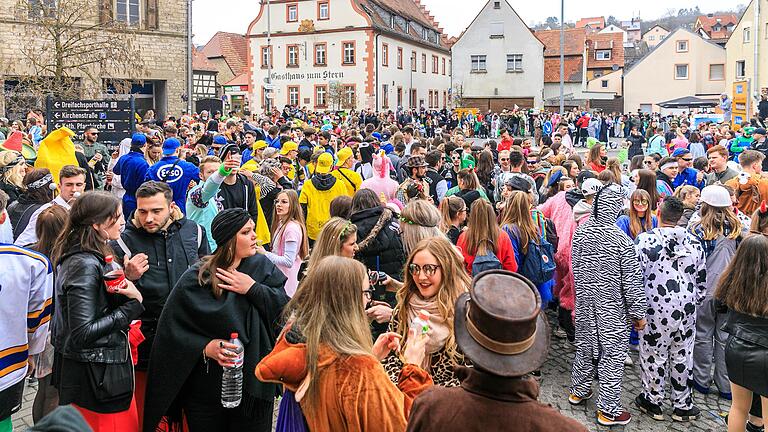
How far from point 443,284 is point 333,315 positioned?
3.75 ft

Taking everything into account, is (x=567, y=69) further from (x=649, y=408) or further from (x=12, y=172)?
(x=649, y=408)

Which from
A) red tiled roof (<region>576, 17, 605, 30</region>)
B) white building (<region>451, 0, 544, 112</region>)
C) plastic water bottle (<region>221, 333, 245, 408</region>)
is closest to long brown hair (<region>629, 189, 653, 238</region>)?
plastic water bottle (<region>221, 333, 245, 408</region>)

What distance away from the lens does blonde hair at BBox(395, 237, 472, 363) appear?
13.0 ft

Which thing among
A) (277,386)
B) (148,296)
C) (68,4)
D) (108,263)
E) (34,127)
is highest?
(68,4)

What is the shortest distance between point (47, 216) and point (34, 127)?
11509 millimetres

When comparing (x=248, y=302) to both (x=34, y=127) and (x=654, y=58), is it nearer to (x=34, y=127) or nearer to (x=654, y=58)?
(x=34, y=127)

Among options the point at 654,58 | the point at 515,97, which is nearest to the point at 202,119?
the point at 515,97

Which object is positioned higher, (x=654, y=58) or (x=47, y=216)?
(x=654, y=58)

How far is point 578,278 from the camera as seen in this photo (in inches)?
237

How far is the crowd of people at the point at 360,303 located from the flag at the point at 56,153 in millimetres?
910

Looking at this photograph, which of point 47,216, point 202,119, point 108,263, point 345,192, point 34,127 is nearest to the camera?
point 108,263

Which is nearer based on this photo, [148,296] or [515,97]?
[148,296]

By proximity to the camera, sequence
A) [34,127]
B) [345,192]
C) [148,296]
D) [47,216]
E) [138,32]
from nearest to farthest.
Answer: [148,296]
[47,216]
[345,192]
[34,127]
[138,32]

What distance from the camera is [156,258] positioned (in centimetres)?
446
